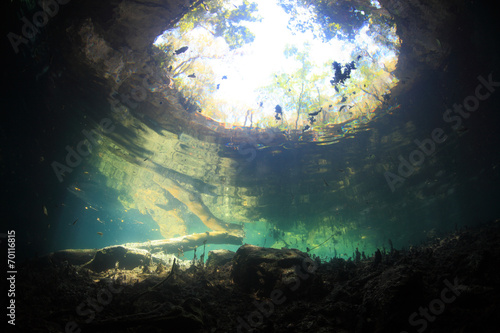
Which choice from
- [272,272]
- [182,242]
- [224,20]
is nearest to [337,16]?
[224,20]

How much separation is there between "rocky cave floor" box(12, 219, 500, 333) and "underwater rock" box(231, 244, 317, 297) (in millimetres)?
29

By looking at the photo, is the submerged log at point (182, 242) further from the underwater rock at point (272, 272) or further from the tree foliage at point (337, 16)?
the tree foliage at point (337, 16)

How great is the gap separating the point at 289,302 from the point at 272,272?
117 centimetres

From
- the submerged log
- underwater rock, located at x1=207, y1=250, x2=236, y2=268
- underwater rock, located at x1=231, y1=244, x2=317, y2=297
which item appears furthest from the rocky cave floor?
the submerged log

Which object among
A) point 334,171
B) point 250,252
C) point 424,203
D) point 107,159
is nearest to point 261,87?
point 334,171

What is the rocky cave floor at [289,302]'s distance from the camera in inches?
116

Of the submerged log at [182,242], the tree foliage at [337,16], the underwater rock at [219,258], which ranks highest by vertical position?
the tree foliage at [337,16]

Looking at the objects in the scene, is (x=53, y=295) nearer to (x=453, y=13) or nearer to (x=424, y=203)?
(x=453, y=13)

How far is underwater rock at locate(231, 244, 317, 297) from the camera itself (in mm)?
5332

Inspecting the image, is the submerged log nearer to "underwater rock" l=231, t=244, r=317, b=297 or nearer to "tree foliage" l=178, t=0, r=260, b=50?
"underwater rock" l=231, t=244, r=317, b=297

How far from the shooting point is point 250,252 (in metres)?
7.45

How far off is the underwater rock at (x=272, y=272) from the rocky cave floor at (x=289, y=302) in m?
0.03

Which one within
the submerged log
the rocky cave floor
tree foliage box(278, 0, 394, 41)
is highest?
tree foliage box(278, 0, 394, 41)

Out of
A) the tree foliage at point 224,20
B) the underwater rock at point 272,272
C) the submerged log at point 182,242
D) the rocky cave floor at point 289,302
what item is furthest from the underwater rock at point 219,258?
the tree foliage at point 224,20
